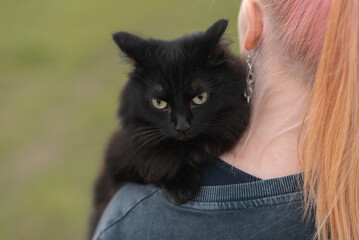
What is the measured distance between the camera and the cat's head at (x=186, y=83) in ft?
4.57

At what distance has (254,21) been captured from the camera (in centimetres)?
128

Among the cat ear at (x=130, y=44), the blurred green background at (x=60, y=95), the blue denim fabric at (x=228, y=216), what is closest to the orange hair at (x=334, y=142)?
the blue denim fabric at (x=228, y=216)

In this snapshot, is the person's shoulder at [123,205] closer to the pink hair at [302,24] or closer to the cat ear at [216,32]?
the cat ear at [216,32]

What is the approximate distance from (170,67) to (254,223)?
58cm

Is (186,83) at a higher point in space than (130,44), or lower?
lower

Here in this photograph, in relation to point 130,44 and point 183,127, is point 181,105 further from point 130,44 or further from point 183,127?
point 130,44

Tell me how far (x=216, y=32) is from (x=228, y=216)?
1.91ft

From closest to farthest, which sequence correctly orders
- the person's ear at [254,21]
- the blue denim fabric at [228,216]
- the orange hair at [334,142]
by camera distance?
the orange hair at [334,142] → the blue denim fabric at [228,216] → the person's ear at [254,21]

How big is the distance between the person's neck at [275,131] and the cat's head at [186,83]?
0.12 m

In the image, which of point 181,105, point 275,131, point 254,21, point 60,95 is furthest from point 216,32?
point 60,95

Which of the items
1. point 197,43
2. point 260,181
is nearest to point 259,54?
point 197,43

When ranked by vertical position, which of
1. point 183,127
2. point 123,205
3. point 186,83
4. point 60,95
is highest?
point 186,83

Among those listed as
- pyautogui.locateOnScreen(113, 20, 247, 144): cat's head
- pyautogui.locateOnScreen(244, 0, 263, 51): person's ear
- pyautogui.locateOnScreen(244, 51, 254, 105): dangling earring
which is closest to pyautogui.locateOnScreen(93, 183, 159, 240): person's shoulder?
pyautogui.locateOnScreen(113, 20, 247, 144): cat's head

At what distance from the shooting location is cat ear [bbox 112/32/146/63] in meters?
1.39
